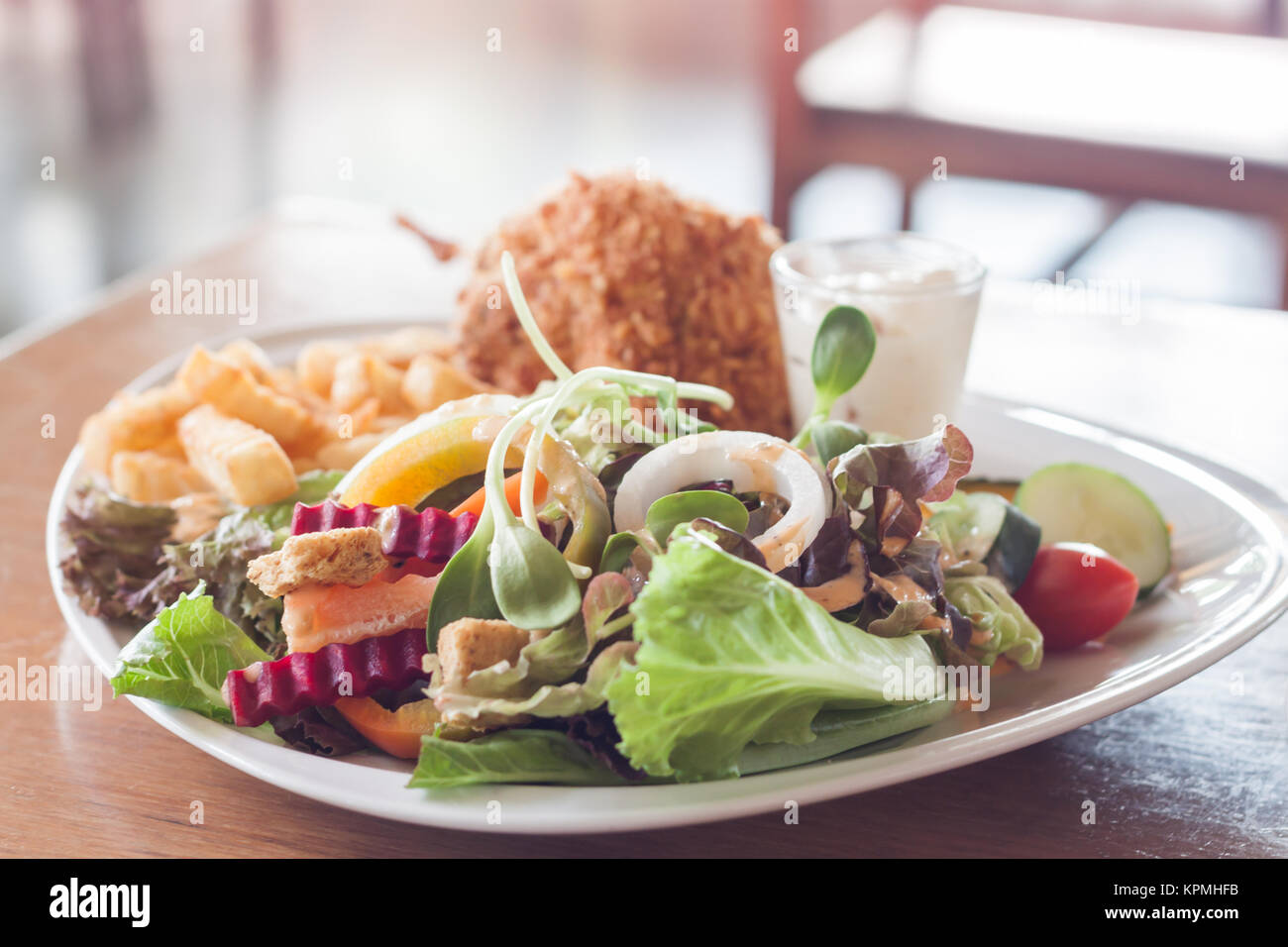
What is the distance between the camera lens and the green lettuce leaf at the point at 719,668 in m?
1.23

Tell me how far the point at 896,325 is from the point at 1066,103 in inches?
146

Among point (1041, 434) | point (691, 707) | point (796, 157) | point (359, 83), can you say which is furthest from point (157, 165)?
point (691, 707)

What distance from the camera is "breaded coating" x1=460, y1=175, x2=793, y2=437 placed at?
2436 millimetres

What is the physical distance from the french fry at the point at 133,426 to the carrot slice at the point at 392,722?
884mm

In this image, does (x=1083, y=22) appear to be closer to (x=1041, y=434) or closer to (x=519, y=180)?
(x=519, y=180)

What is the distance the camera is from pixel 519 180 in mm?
6797

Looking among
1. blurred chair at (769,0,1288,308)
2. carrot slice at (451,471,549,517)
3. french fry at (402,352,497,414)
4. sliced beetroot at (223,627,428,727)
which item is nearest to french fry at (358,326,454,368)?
french fry at (402,352,497,414)

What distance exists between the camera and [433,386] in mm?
2170

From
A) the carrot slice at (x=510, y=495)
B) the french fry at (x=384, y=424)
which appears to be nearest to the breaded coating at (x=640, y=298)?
the french fry at (x=384, y=424)

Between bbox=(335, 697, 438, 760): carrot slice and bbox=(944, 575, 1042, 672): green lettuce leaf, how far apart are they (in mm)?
667

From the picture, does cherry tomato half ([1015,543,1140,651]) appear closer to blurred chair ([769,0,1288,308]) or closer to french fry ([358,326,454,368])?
french fry ([358,326,454,368])

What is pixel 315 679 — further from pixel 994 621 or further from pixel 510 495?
pixel 994 621

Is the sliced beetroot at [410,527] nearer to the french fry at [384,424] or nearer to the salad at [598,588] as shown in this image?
the salad at [598,588]
